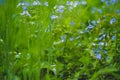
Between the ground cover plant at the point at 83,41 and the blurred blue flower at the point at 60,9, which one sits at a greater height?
the blurred blue flower at the point at 60,9

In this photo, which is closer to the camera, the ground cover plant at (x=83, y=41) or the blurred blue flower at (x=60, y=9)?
the ground cover plant at (x=83, y=41)

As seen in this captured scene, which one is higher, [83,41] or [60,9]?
[60,9]

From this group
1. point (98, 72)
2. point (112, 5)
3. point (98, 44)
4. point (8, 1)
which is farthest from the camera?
point (112, 5)

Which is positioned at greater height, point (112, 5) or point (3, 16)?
point (112, 5)

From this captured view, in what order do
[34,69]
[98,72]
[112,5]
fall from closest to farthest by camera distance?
[34,69] → [98,72] → [112,5]

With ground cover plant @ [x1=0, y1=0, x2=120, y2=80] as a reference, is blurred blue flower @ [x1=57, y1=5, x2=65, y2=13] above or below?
above

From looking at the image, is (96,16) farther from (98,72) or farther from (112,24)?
(98,72)

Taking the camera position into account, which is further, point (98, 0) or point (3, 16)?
point (98, 0)

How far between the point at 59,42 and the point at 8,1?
5.19ft

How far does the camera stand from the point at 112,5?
2654 mm

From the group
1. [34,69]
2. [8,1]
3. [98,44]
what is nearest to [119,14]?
[98,44]

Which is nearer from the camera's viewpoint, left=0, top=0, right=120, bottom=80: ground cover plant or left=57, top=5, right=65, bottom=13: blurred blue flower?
left=0, top=0, right=120, bottom=80: ground cover plant

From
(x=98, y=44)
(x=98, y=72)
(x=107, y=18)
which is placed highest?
(x=107, y=18)

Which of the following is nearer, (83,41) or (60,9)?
(83,41)
